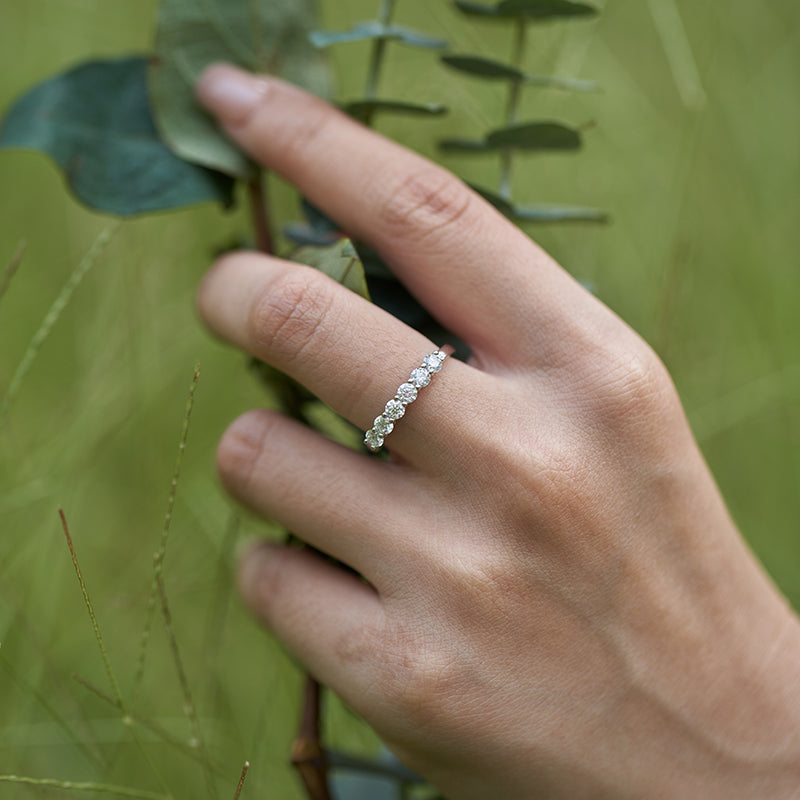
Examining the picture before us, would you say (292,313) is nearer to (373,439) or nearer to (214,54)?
(373,439)

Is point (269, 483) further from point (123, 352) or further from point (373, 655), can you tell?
point (123, 352)

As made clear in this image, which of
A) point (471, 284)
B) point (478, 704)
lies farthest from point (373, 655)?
point (471, 284)

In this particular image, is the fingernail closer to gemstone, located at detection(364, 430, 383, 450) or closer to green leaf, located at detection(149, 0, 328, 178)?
green leaf, located at detection(149, 0, 328, 178)

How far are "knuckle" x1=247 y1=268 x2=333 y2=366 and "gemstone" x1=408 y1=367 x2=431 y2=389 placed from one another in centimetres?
6

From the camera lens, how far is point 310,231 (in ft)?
1.73

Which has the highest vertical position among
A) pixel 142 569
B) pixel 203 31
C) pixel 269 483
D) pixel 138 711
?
pixel 203 31

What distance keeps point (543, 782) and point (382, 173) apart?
360 millimetres

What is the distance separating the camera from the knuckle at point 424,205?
0.46 meters

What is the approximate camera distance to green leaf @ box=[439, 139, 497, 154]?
0.53m

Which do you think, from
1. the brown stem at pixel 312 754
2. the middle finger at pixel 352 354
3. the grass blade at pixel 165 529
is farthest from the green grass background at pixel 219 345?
the middle finger at pixel 352 354

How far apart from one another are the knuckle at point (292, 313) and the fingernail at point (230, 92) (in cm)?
14

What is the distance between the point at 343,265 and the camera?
433mm

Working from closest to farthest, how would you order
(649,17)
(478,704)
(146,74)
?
1. (478,704)
2. (146,74)
3. (649,17)

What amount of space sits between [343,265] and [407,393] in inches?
3.2
